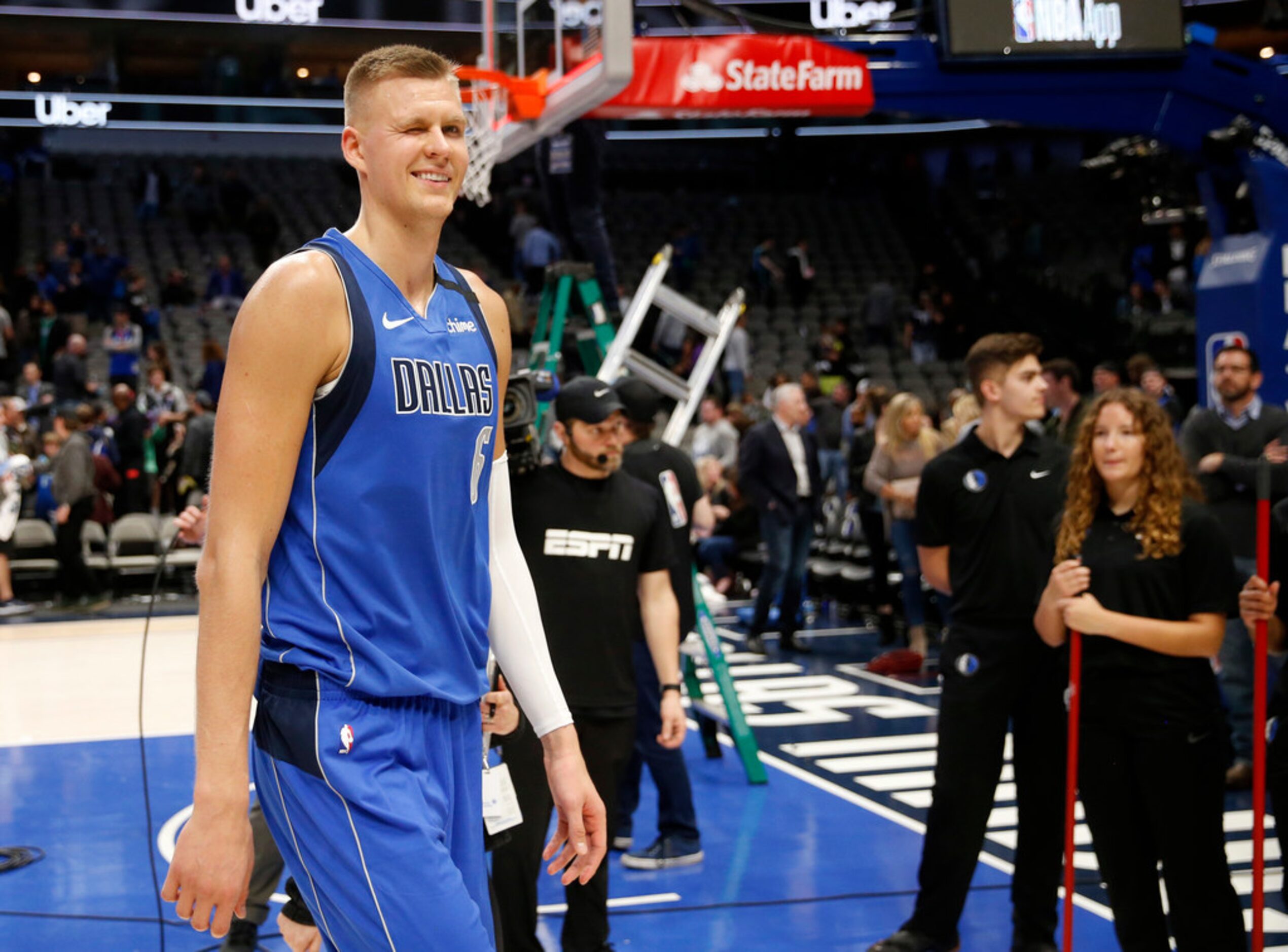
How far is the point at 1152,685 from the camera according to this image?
382 centimetres

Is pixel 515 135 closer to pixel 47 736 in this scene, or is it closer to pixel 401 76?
pixel 47 736

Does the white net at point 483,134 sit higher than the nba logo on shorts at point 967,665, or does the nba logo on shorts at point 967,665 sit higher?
the white net at point 483,134

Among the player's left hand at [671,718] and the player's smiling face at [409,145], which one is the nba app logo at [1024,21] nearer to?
the player's left hand at [671,718]

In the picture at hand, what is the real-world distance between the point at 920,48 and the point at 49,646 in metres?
7.92

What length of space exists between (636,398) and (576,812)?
3.51m

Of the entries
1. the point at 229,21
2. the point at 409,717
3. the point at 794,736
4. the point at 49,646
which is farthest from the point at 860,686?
the point at 229,21

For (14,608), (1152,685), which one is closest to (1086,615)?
(1152,685)

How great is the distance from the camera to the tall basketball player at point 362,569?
1.85 metres

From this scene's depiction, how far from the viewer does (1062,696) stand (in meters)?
4.42

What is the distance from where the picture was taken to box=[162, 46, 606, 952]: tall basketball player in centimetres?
185

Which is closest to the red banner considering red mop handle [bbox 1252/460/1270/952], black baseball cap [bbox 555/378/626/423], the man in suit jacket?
black baseball cap [bbox 555/378/626/423]

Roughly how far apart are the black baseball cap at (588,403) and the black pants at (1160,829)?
174 cm

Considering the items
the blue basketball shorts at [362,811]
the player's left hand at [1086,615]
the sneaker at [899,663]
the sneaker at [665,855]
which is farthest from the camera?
the sneaker at [899,663]

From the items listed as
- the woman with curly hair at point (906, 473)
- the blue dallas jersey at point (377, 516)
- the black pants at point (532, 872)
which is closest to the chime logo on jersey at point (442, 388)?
the blue dallas jersey at point (377, 516)
